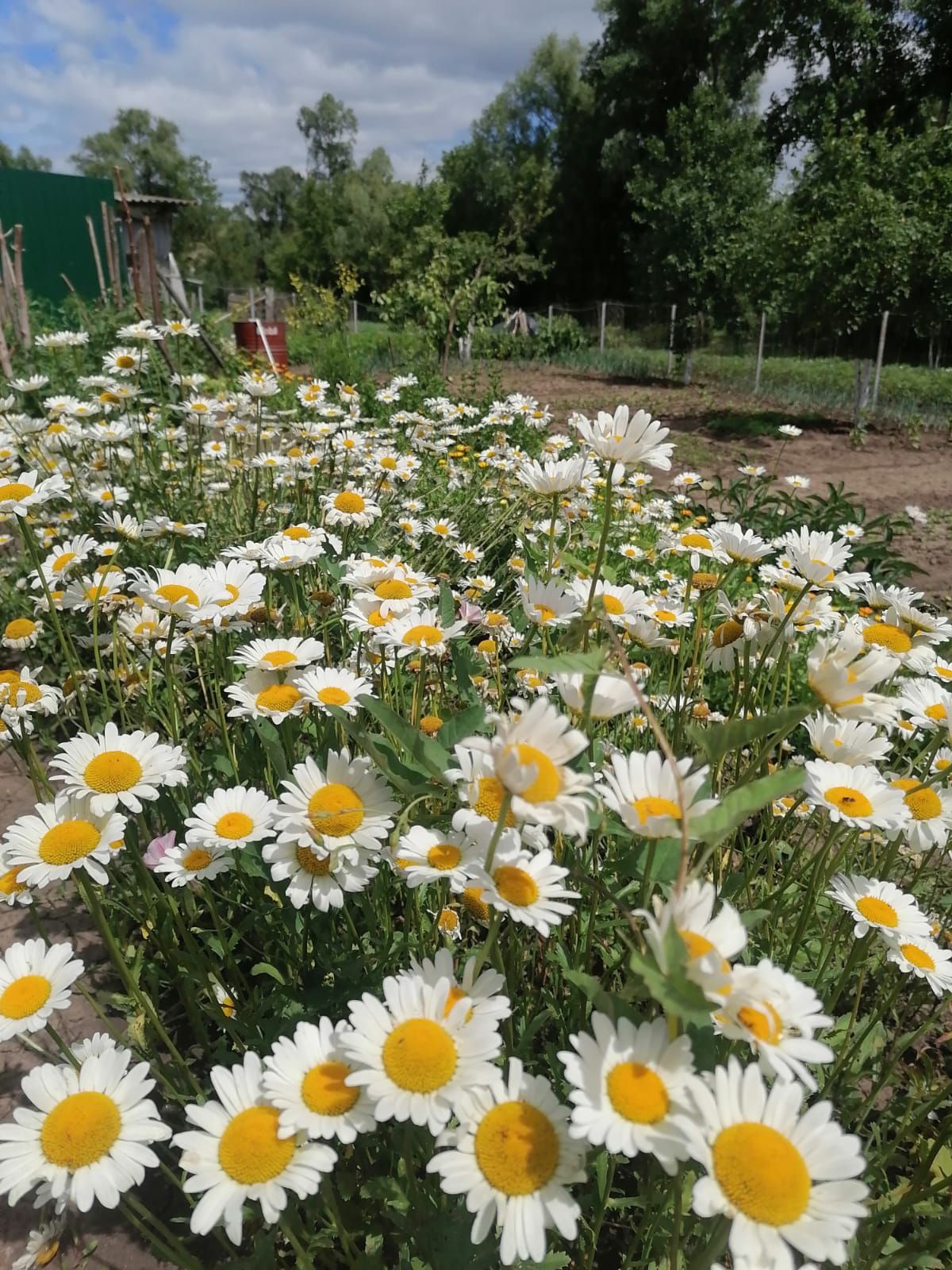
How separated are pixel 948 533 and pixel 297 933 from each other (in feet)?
19.6

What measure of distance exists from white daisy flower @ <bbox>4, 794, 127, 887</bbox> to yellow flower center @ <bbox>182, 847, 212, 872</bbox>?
12 cm

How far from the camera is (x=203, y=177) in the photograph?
46.8m

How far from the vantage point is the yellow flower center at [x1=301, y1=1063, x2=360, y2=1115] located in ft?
2.62

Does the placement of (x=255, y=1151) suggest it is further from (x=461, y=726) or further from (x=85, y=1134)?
(x=461, y=726)

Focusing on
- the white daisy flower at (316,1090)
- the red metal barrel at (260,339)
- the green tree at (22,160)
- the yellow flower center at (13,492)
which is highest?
the green tree at (22,160)

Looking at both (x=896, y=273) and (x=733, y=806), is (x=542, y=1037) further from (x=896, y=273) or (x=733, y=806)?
(x=896, y=273)

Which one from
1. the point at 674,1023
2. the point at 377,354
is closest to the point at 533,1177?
the point at 674,1023

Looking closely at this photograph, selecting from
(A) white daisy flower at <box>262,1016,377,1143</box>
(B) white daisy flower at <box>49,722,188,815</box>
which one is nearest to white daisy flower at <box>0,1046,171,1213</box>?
(A) white daisy flower at <box>262,1016,377,1143</box>

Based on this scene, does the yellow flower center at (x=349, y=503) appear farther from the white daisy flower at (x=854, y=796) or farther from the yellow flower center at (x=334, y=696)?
the white daisy flower at (x=854, y=796)

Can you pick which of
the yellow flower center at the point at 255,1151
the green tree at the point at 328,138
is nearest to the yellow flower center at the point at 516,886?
the yellow flower center at the point at 255,1151

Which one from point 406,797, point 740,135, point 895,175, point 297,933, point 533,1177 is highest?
point 740,135

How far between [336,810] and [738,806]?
504mm

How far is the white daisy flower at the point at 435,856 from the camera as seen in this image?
0.94 m

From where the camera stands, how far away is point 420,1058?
0.77 m
